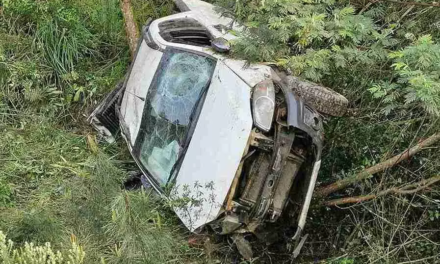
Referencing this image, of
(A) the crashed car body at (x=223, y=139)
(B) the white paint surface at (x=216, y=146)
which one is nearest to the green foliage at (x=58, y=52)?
(A) the crashed car body at (x=223, y=139)

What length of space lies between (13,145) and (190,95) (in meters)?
2.51

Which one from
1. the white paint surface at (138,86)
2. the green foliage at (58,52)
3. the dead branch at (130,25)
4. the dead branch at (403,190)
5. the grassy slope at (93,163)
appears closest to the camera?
the grassy slope at (93,163)

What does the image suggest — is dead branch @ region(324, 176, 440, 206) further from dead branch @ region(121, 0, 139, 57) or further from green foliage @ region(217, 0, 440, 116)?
dead branch @ region(121, 0, 139, 57)

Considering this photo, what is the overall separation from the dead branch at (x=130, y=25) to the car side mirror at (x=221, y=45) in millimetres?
2058

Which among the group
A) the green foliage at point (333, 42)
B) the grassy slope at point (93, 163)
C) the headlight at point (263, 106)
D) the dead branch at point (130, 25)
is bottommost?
the grassy slope at point (93, 163)

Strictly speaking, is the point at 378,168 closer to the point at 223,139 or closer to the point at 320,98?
the point at 320,98

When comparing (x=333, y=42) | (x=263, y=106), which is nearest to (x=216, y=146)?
(x=263, y=106)

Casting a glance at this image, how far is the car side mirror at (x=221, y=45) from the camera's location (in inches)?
203

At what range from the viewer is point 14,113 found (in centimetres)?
700

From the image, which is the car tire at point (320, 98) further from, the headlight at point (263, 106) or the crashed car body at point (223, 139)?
the headlight at point (263, 106)

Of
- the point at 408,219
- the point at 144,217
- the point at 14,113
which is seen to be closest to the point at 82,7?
the point at 14,113

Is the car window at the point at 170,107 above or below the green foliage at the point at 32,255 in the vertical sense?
above

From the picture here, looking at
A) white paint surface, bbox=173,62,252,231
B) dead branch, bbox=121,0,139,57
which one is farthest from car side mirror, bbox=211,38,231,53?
dead branch, bbox=121,0,139,57

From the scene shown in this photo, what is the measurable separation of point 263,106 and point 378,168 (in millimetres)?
1184
